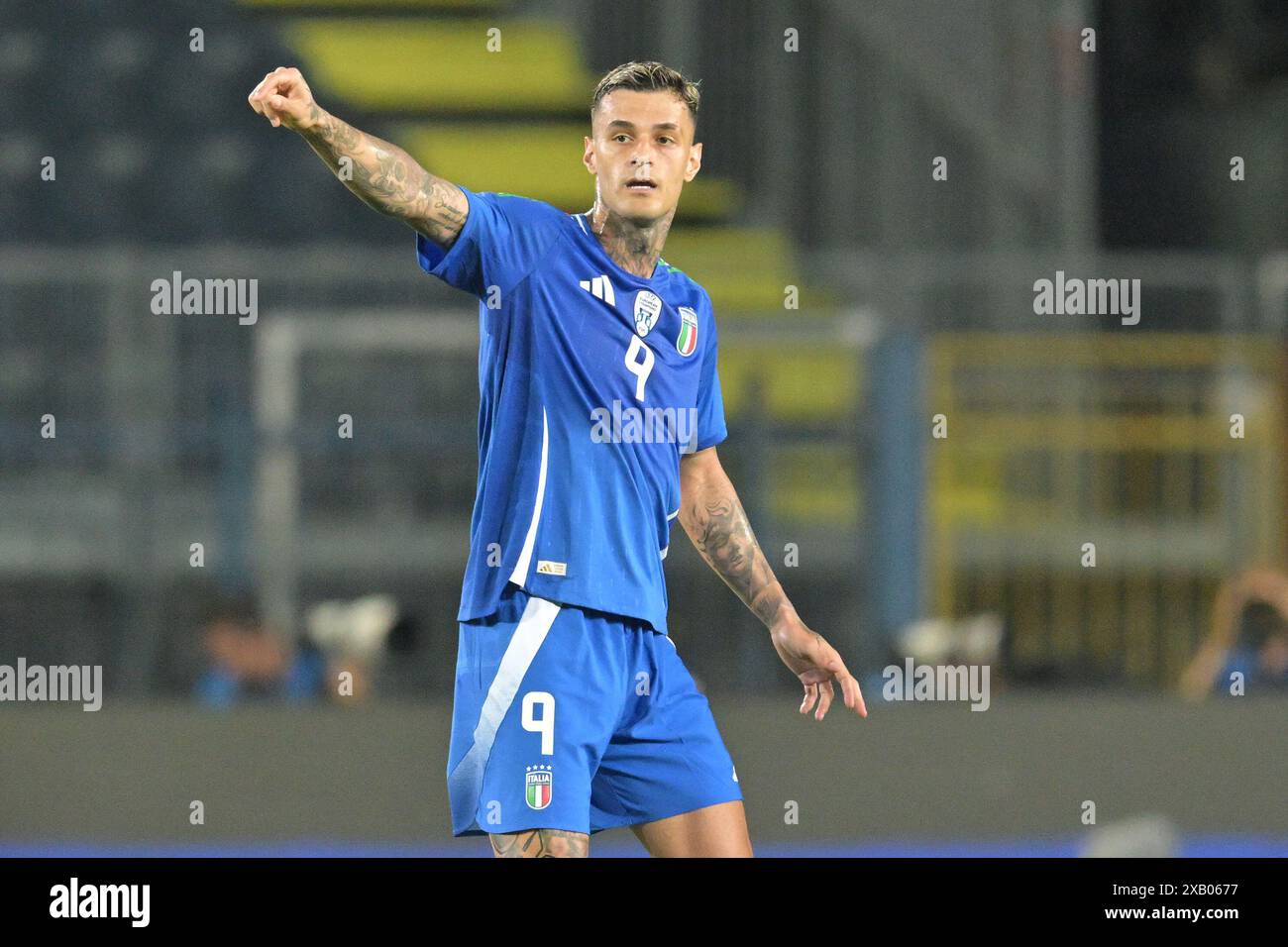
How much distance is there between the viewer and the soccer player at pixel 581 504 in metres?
3.18

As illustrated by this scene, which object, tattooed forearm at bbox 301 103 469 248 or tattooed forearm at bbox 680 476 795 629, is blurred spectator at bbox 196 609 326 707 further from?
tattooed forearm at bbox 301 103 469 248

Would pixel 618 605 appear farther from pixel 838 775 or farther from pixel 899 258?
pixel 899 258

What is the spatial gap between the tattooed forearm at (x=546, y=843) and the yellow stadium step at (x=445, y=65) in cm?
1021

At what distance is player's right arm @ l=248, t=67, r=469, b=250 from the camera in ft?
9.38

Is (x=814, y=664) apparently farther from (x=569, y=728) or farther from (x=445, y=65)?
(x=445, y=65)

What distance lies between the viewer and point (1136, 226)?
41.5ft

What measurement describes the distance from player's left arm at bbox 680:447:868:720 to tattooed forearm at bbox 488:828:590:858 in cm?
64

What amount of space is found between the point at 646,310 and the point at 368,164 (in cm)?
60

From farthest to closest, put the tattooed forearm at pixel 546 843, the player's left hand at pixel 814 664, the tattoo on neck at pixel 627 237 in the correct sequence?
the player's left hand at pixel 814 664, the tattoo on neck at pixel 627 237, the tattooed forearm at pixel 546 843

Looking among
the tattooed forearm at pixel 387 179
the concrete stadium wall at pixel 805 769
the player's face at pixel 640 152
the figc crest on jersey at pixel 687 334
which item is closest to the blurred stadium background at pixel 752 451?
the concrete stadium wall at pixel 805 769

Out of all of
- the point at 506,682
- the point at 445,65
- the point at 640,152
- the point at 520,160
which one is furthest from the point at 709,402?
the point at 445,65

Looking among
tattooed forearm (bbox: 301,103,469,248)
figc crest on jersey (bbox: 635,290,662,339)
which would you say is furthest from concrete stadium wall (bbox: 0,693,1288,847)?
tattooed forearm (bbox: 301,103,469,248)

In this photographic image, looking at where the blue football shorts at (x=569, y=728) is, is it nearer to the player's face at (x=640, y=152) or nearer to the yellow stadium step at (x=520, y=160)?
the player's face at (x=640, y=152)

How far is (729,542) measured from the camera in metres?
3.67
